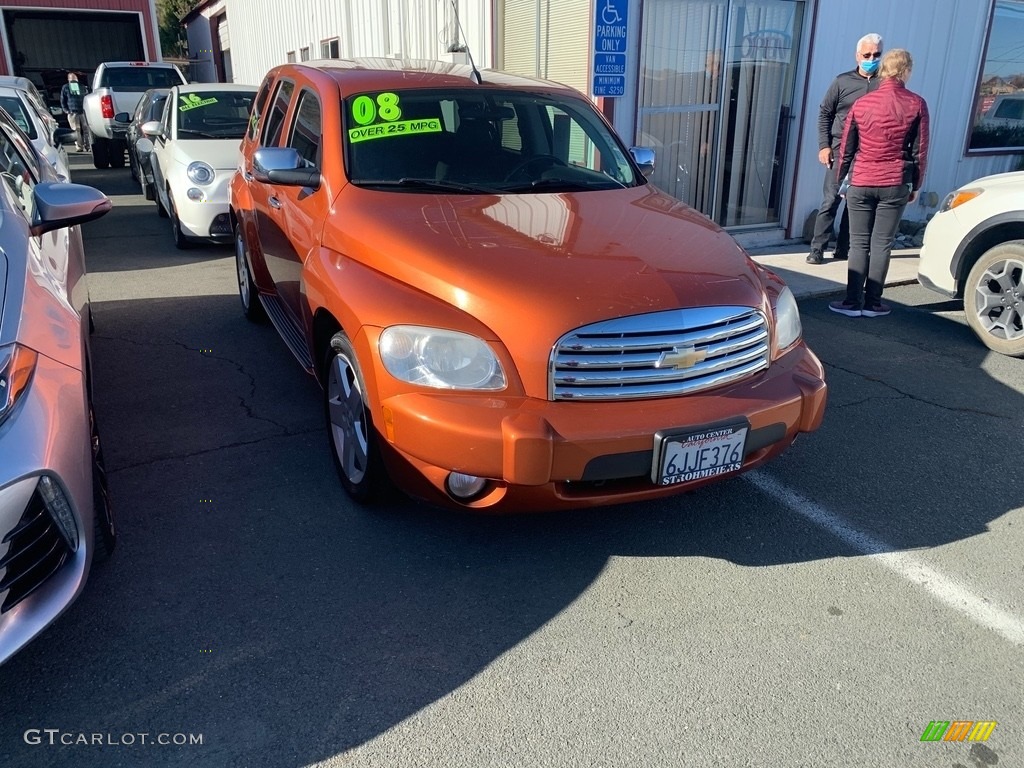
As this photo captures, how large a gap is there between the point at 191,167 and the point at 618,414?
6582mm

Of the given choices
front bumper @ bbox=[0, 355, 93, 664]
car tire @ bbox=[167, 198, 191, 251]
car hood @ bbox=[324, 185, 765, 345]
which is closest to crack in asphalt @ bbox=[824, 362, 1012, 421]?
car hood @ bbox=[324, 185, 765, 345]

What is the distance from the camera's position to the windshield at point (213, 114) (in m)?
8.71

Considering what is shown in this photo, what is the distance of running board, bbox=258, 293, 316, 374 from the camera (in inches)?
159

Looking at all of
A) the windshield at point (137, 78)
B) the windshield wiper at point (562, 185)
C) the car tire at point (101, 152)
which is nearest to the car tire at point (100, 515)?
the windshield wiper at point (562, 185)

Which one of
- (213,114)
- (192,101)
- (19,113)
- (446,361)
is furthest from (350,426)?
(19,113)

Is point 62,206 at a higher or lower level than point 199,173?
higher

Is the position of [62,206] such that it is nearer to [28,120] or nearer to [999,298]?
[999,298]

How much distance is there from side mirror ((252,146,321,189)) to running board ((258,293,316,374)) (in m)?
0.79

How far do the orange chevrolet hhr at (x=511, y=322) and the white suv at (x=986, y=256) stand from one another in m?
3.00

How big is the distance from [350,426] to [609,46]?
521cm

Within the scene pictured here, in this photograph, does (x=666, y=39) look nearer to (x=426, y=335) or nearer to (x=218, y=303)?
(x=218, y=303)

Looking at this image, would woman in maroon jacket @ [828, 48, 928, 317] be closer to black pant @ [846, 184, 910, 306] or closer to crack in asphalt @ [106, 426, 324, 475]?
black pant @ [846, 184, 910, 306]

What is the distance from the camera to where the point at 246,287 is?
6.01m

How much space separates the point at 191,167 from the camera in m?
7.85
